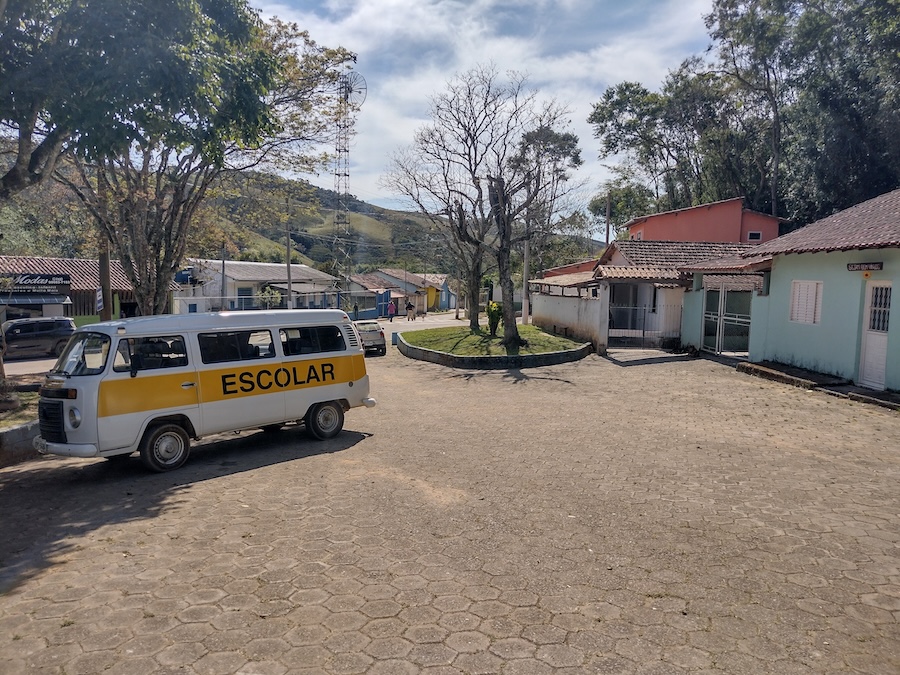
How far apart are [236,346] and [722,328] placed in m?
15.7

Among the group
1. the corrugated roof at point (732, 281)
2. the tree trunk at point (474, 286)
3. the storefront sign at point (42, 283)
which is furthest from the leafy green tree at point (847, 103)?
the storefront sign at point (42, 283)

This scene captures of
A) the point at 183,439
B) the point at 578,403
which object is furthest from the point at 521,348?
the point at 183,439

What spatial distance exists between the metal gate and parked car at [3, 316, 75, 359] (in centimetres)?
2405

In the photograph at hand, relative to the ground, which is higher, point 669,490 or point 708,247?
point 708,247

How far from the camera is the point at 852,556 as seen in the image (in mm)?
4805

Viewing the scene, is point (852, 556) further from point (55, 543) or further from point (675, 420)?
point (55, 543)

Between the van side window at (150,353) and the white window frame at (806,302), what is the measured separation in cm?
1374

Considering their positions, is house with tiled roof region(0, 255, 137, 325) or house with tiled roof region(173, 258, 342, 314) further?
house with tiled roof region(173, 258, 342, 314)

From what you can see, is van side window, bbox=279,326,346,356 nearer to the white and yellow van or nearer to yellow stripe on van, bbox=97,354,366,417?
the white and yellow van

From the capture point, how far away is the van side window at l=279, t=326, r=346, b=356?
30.2ft

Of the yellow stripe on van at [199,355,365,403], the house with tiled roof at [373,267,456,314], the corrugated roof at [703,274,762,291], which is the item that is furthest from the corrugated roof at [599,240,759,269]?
the house with tiled roof at [373,267,456,314]

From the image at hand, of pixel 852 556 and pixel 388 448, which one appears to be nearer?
pixel 852 556

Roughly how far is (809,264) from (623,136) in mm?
31277

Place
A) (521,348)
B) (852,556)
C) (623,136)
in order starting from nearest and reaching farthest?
(852,556) < (521,348) < (623,136)
